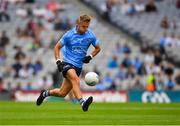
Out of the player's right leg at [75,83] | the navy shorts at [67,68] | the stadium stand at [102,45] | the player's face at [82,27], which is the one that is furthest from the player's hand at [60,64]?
the stadium stand at [102,45]

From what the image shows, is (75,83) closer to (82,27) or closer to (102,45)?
(82,27)

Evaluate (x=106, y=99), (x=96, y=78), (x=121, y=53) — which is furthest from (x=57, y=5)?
(x=96, y=78)

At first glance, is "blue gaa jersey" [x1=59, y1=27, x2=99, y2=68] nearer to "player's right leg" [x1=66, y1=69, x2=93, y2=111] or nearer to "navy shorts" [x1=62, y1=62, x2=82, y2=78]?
"navy shorts" [x1=62, y1=62, x2=82, y2=78]

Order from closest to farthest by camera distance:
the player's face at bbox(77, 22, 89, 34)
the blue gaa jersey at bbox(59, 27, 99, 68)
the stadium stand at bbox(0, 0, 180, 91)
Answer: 1. the player's face at bbox(77, 22, 89, 34)
2. the blue gaa jersey at bbox(59, 27, 99, 68)
3. the stadium stand at bbox(0, 0, 180, 91)

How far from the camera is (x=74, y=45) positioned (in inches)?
671

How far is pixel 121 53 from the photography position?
124 feet

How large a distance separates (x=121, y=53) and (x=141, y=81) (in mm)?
2480

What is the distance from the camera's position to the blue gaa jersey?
16984mm

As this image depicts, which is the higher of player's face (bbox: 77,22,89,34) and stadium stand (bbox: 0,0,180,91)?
player's face (bbox: 77,22,89,34)

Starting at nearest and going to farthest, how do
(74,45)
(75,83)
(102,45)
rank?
(75,83), (74,45), (102,45)

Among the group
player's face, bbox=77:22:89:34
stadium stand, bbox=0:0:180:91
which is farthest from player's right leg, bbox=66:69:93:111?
stadium stand, bbox=0:0:180:91

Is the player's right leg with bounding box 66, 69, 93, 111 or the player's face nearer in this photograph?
the player's right leg with bounding box 66, 69, 93, 111

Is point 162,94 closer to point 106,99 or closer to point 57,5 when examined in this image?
point 106,99

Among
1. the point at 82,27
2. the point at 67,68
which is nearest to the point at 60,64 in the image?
the point at 67,68
